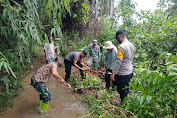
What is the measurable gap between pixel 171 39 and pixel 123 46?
283cm

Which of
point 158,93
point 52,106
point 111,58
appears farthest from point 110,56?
point 158,93

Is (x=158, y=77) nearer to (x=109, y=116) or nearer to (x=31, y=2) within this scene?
(x=109, y=116)

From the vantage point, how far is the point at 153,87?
5.36 feet

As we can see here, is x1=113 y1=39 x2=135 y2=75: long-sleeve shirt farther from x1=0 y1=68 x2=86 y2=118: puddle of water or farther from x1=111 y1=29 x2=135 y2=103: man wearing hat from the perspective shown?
x1=0 y1=68 x2=86 y2=118: puddle of water

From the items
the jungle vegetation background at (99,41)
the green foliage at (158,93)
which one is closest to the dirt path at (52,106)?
the jungle vegetation background at (99,41)

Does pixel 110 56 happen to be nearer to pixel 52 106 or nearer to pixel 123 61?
pixel 123 61

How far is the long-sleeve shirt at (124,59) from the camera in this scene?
2.71 metres

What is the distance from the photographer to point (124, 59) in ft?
9.27

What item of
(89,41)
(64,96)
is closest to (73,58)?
(64,96)

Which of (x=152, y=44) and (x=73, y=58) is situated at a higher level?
(x=152, y=44)

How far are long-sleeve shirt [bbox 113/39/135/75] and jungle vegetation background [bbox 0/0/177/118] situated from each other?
272 mm

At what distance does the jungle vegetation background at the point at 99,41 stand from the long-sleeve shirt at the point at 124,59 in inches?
10.7

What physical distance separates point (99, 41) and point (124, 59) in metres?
6.30

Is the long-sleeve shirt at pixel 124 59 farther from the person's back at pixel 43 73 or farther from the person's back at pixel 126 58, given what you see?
the person's back at pixel 43 73
